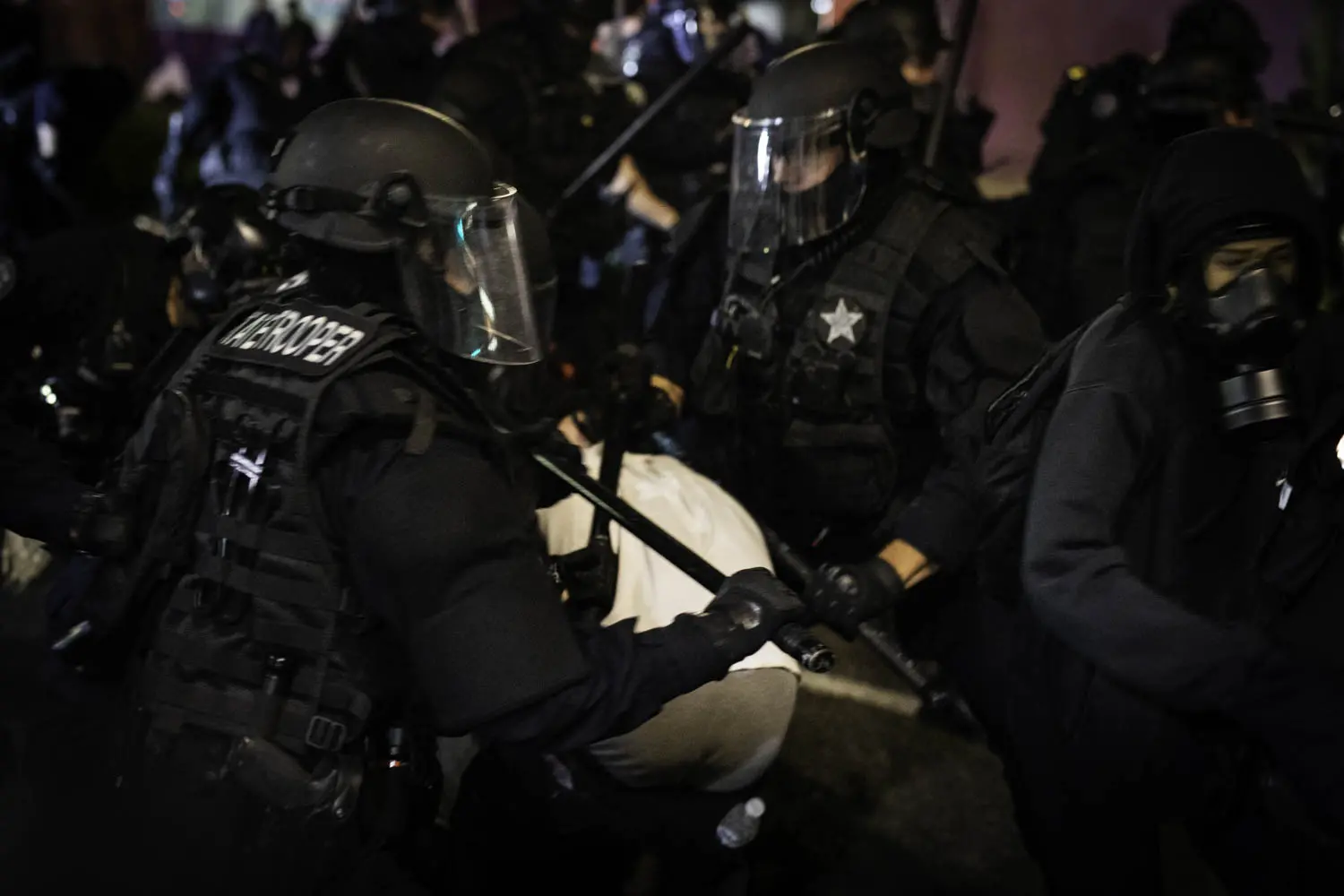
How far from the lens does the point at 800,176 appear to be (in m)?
2.90

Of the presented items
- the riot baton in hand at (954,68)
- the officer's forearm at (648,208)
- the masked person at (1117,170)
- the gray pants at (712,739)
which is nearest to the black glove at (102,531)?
the gray pants at (712,739)

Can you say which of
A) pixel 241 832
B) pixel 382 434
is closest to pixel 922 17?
pixel 382 434

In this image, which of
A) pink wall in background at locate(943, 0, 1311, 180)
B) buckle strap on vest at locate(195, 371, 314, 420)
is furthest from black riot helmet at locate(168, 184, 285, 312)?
pink wall in background at locate(943, 0, 1311, 180)

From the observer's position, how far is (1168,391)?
1815 mm

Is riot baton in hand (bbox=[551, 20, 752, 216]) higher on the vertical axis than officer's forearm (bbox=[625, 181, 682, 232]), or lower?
higher

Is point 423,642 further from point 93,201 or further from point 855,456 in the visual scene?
point 93,201

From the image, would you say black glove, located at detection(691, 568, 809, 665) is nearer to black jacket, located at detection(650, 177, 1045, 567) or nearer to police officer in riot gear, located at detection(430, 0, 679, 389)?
black jacket, located at detection(650, 177, 1045, 567)

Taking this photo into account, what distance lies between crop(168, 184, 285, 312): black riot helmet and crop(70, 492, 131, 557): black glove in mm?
1531

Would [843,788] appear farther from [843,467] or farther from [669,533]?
[669,533]

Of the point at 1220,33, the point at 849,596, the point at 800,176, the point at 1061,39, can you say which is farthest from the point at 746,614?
the point at 1061,39

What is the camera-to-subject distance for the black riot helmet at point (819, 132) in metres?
2.83

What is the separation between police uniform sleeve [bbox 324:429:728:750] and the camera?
1.62m

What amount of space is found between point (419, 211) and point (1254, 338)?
130 cm

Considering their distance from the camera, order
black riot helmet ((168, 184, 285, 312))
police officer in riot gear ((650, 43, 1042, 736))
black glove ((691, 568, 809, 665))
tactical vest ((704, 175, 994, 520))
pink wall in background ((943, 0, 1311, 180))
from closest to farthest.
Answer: black glove ((691, 568, 809, 665))
police officer in riot gear ((650, 43, 1042, 736))
tactical vest ((704, 175, 994, 520))
black riot helmet ((168, 184, 285, 312))
pink wall in background ((943, 0, 1311, 180))
